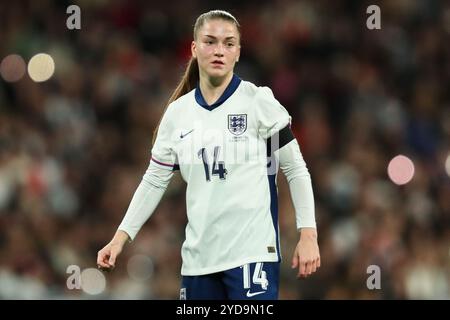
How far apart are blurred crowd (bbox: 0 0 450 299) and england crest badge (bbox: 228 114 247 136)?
11.4 ft

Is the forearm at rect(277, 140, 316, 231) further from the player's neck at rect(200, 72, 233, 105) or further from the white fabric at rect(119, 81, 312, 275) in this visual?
the player's neck at rect(200, 72, 233, 105)

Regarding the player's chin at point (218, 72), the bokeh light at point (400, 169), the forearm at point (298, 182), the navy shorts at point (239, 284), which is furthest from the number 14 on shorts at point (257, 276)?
the bokeh light at point (400, 169)

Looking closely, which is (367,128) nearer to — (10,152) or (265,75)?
(265,75)

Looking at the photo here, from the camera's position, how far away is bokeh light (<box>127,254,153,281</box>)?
843cm

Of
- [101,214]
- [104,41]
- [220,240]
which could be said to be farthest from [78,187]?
[220,240]

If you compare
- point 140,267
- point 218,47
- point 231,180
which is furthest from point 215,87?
point 140,267

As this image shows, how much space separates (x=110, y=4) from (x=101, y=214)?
2.98m

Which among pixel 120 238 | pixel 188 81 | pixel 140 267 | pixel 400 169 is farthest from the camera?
pixel 400 169

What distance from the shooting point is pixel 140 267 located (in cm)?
849

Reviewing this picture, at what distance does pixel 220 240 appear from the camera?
15.1ft

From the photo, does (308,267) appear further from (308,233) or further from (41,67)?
(41,67)

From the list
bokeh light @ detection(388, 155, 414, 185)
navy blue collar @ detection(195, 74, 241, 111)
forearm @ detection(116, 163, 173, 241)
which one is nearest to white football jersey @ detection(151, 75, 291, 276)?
navy blue collar @ detection(195, 74, 241, 111)

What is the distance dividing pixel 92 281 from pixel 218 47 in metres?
4.12

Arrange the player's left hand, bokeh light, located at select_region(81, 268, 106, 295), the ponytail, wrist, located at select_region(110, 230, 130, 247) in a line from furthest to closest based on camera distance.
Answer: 1. bokeh light, located at select_region(81, 268, 106, 295)
2. the ponytail
3. wrist, located at select_region(110, 230, 130, 247)
4. the player's left hand
